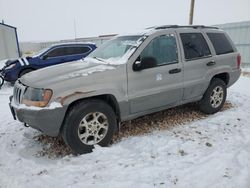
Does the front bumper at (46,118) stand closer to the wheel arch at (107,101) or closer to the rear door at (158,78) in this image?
the wheel arch at (107,101)

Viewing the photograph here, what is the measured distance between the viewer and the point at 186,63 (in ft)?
14.6

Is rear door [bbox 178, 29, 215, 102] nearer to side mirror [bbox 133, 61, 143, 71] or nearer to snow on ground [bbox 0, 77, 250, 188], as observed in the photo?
snow on ground [bbox 0, 77, 250, 188]

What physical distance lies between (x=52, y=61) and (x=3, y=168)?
6.54 meters

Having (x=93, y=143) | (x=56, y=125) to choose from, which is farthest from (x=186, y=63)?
(x=56, y=125)

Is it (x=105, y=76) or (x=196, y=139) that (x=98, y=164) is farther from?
(x=196, y=139)

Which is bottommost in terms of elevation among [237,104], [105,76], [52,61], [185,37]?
[237,104]

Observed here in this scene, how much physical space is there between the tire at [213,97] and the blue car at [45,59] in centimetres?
620

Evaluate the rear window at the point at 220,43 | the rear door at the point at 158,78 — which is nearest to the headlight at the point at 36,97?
the rear door at the point at 158,78

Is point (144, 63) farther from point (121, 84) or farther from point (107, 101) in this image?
point (107, 101)

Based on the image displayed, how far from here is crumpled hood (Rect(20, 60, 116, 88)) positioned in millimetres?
3372

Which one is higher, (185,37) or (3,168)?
(185,37)

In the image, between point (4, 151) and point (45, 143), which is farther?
point (45, 143)

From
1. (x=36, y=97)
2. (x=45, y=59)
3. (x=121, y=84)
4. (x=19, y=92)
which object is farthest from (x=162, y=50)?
(x=45, y=59)

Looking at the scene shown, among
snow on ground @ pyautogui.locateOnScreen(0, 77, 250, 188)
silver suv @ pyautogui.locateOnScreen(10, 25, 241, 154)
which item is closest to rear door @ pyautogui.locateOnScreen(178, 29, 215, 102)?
silver suv @ pyautogui.locateOnScreen(10, 25, 241, 154)
